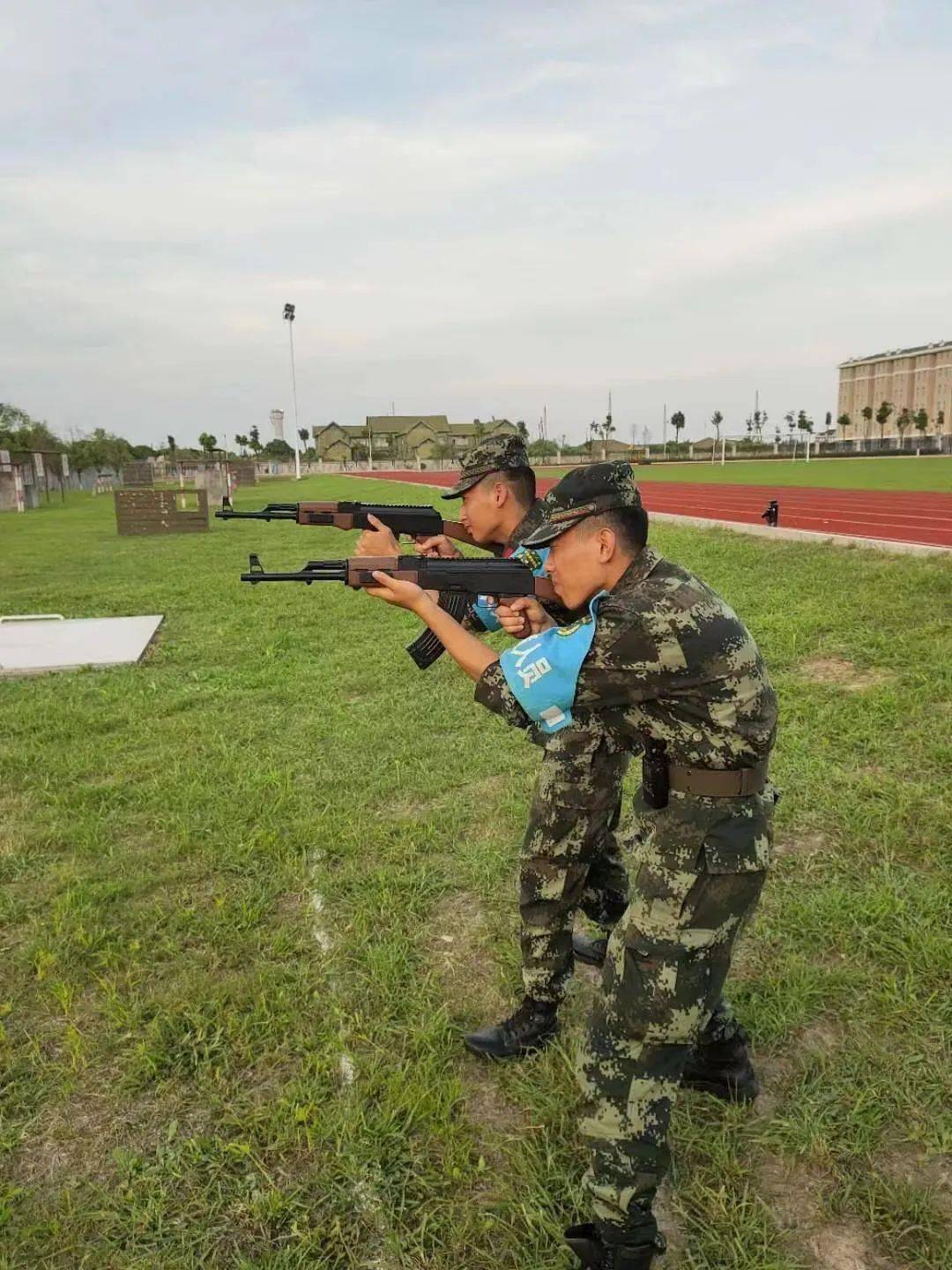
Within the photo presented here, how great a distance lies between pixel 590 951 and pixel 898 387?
132860 mm

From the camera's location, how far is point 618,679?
1880mm

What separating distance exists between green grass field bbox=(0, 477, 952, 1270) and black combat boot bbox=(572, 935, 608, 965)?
0.83ft

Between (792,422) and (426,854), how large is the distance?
116712 millimetres

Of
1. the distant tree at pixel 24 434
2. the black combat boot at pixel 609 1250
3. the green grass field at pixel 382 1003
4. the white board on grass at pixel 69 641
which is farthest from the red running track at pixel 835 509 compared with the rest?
the distant tree at pixel 24 434

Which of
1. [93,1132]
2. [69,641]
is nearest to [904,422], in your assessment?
[69,641]

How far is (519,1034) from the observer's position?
2.66 meters

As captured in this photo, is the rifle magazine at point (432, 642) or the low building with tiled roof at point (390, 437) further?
the low building with tiled roof at point (390, 437)

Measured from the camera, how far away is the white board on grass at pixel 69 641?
7.46 meters

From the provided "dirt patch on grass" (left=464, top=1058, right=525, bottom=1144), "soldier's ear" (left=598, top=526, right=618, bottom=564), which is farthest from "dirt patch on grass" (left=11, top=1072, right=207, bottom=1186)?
"soldier's ear" (left=598, top=526, right=618, bottom=564)

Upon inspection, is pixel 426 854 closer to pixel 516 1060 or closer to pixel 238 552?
pixel 516 1060

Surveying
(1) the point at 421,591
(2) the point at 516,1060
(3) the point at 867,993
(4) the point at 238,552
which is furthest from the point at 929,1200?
(4) the point at 238,552

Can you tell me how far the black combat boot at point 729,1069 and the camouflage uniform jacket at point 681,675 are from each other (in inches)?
40.6

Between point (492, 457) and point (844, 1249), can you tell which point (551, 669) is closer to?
point (492, 457)

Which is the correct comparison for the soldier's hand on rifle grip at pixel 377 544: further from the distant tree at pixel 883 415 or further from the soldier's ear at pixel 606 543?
the distant tree at pixel 883 415
